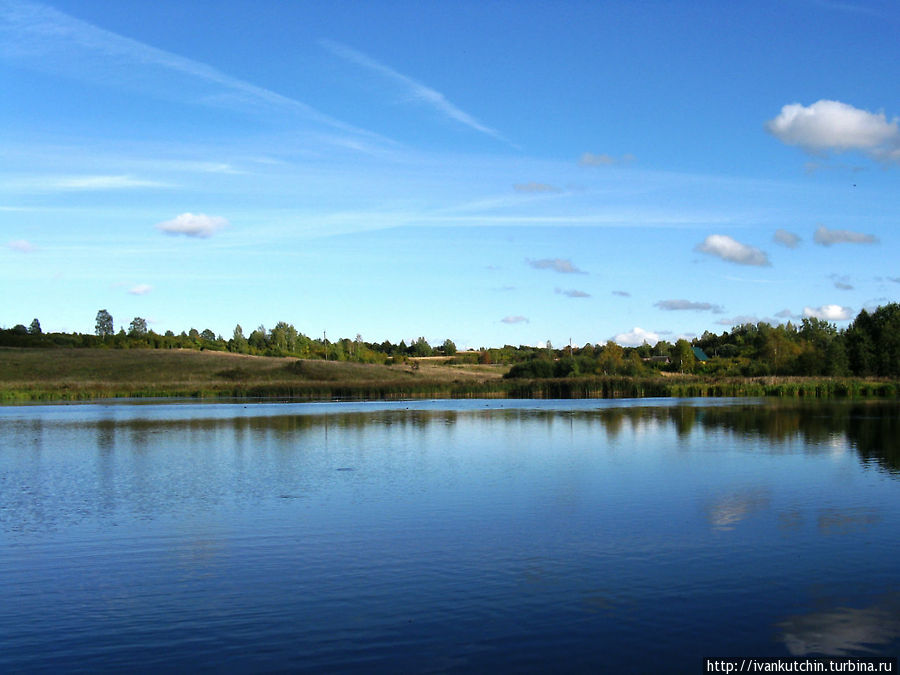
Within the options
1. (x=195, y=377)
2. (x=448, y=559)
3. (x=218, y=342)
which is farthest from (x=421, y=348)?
(x=448, y=559)

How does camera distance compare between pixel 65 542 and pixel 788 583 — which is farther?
pixel 65 542

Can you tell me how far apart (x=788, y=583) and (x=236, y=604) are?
7721 millimetres

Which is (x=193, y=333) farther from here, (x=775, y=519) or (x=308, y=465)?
(x=775, y=519)

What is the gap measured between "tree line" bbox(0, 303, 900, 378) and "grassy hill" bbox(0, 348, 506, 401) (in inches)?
586

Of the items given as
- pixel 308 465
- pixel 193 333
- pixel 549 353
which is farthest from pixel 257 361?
pixel 308 465

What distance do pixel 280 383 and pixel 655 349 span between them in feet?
380

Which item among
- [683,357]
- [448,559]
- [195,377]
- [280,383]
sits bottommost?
[448,559]

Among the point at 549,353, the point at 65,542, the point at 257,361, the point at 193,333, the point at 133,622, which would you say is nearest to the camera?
the point at 133,622

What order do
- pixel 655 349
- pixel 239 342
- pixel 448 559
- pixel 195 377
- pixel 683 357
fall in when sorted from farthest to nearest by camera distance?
pixel 655 349
pixel 239 342
pixel 683 357
pixel 195 377
pixel 448 559

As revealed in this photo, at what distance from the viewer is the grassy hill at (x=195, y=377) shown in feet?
268

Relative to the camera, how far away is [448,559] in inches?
525

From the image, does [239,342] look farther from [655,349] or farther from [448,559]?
[448,559]

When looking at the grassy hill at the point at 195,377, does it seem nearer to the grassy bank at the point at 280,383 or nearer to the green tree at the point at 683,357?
the grassy bank at the point at 280,383

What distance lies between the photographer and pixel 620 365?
10412 centimetres
